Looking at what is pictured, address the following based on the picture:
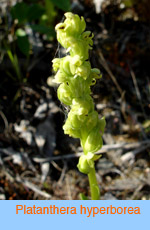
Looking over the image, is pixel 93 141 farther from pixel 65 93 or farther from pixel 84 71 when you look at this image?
pixel 84 71

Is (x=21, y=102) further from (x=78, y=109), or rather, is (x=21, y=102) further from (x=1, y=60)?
(x=78, y=109)

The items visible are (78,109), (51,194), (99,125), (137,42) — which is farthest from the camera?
(137,42)

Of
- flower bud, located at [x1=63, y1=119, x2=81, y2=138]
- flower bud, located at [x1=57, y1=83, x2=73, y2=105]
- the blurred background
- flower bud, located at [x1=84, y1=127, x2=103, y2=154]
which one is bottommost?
flower bud, located at [x1=84, y1=127, x2=103, y2=154]

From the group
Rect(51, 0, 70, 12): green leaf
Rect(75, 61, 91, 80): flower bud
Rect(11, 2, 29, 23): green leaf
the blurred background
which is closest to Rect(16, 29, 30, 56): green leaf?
the blurred background

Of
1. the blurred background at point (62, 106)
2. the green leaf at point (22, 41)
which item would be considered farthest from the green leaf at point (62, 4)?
the green leaf at point (22, 41)

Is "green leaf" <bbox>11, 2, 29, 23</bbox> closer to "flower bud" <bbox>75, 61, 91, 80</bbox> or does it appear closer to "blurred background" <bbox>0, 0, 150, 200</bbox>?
"blurred background" <bbox>0, 0, 150, 200</bbox>

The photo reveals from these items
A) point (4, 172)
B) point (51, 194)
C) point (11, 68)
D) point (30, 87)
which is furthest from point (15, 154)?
point (11, 68)
